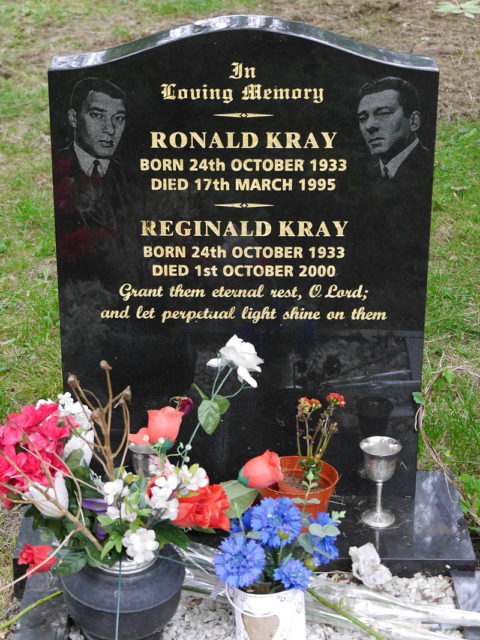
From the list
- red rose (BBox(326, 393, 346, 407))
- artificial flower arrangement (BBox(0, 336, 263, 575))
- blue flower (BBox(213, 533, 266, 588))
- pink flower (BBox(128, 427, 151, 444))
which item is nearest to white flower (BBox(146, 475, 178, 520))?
artificial flower arrangement (BBox(0, 336, 263, 575))

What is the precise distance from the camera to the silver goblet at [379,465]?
10.5 feet

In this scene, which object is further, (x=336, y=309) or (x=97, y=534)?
(x=336, y=309)

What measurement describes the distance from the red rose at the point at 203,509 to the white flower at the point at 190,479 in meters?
0.09

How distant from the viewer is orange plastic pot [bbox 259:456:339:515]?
3.15 metres

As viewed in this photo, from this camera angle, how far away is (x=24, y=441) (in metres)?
2.53

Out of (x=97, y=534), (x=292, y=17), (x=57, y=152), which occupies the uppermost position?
(x=292, y=17)

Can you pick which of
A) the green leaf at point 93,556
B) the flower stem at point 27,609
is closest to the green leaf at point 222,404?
the green leaf at point 93,556

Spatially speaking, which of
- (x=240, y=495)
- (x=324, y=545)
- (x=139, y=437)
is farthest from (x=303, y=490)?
(x=139, y=437)

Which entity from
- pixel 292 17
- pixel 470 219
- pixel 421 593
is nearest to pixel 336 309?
pixel 421 593

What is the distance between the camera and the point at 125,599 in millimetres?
2578

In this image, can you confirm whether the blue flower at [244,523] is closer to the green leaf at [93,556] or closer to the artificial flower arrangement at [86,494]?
the artificial flower arrangement at [86,494]

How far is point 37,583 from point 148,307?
39.1 inches

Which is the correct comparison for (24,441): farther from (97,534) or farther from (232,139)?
(232,139)

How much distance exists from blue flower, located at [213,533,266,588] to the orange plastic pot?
21.3 inches
